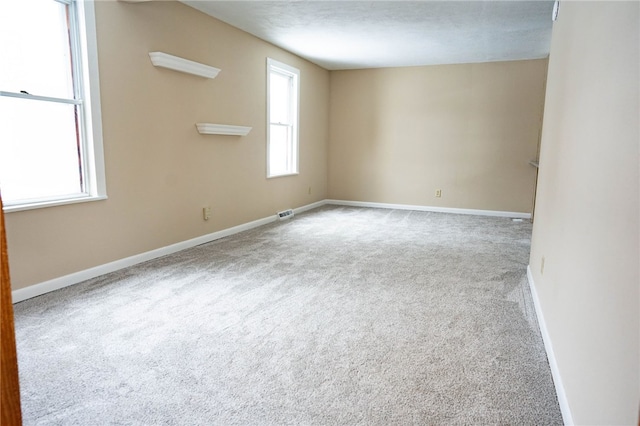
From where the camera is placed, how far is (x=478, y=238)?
15.7ft

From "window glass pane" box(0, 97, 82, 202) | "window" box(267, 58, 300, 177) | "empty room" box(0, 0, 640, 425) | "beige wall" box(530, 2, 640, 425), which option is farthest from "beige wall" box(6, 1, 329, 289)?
"beige wall" box(530, 2, 640, 425)

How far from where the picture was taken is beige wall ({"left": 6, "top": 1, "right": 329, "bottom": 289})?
2967 mm

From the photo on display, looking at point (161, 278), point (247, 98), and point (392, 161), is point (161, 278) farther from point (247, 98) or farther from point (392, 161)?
point (392, 161)

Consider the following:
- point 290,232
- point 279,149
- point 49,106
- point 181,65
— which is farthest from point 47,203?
point 279,149

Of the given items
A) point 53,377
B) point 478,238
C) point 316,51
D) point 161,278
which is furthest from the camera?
point 316,51

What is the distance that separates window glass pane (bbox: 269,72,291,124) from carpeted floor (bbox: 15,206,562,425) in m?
2.57

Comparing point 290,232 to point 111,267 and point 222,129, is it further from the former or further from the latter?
point 111,267

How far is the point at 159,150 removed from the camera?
366 centimetres

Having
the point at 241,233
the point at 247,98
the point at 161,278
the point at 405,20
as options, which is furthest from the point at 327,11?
the point at 161,278

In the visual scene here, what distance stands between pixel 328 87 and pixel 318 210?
2170mm

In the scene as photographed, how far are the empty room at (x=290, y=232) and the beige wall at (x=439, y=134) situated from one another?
5 cm

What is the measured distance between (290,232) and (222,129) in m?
1.42

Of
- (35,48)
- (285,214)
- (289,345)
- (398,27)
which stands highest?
(398,27)

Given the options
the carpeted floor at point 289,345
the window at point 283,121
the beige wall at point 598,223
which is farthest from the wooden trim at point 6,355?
the window at point 283,121
